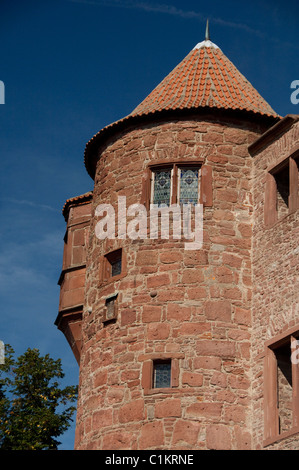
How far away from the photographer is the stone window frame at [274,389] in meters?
17.8

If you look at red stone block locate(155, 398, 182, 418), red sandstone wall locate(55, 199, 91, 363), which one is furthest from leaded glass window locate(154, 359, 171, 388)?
red sandstone wall locate(55, 199, 91, 363)

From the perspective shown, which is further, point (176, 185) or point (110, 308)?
point (176, 185)

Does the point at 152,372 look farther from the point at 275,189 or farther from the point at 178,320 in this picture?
the point at 275,189

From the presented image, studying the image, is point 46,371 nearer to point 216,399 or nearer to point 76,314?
point 76,314

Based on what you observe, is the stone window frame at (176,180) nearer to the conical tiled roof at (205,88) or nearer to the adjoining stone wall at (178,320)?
the adjoining stone wall at (178,320)

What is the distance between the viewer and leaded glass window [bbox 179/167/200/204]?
819 inches

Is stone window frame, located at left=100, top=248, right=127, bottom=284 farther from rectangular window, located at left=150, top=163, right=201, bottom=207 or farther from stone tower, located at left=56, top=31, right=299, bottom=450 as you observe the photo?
rectangular window, located at left=150, top=163, right=201, bottom=207

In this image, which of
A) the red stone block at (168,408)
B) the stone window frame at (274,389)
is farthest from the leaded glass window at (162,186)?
the red stone block at (168,408)

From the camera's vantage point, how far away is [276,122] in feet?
71.4

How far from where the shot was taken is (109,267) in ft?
69.7

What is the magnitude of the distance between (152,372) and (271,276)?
2.71 meters

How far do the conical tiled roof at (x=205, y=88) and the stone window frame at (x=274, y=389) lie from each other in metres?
5.19

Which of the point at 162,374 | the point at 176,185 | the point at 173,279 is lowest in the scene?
the point at 162,374

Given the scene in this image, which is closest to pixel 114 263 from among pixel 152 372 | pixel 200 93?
pixel 152 372
